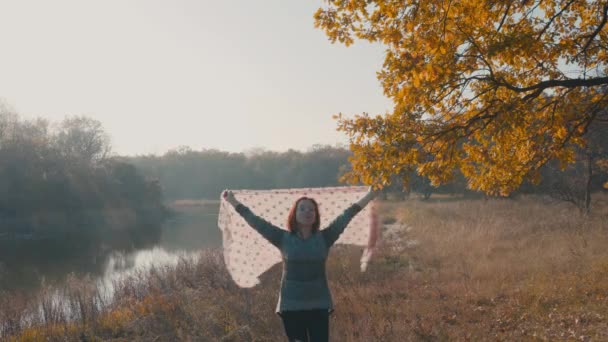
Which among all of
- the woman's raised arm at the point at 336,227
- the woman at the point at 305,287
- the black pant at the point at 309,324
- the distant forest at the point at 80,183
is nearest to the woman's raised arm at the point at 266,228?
the woman at the point at 305,287

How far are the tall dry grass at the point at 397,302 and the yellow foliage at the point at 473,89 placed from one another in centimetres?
226

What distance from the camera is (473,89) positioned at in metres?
8.05

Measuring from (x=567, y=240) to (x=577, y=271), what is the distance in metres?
3.98

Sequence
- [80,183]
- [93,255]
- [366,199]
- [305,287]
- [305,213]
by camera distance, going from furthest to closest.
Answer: [80,183], [93,255], [366,199], [305,213], [305,287]

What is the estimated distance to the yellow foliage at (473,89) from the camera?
6.45 metres

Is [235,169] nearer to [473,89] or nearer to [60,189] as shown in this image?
[60,189]

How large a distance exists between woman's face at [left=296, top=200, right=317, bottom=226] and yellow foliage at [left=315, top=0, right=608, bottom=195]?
7.77 ft

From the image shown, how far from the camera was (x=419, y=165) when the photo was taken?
705cm

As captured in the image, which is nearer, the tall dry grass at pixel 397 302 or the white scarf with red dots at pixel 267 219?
the white scarf with red dots at pixel 267 219

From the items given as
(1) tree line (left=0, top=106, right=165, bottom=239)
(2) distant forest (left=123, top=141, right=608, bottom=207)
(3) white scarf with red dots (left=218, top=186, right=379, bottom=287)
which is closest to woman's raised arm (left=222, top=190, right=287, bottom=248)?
(3) white scarf with red dots (left=218, top=186, right=379, bottom=287)

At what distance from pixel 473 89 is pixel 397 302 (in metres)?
4.24

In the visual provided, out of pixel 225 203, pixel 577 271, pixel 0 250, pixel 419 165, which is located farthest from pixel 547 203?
pixel 0 250

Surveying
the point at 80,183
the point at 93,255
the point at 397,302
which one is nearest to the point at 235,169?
the point at 80,183

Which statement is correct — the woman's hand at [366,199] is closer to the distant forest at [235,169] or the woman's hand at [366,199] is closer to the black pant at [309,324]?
the black pant at [309,324]
